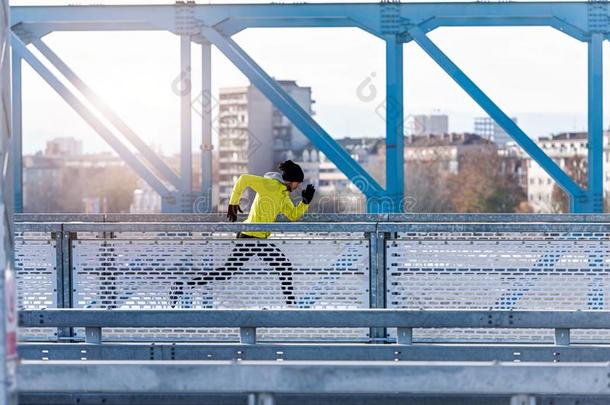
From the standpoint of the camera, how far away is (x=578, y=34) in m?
20.0

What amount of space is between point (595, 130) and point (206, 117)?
18.7ft

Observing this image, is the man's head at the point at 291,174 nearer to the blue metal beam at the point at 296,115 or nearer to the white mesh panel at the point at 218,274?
the white mesh panel at the point at 218,274

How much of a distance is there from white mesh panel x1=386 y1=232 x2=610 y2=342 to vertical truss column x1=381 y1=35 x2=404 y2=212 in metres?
7.45

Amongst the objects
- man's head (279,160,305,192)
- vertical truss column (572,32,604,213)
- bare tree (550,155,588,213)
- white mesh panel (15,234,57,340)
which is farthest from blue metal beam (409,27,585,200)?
bare tree (550,155,588,213)

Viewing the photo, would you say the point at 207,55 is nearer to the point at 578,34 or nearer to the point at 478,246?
the point at 578,34

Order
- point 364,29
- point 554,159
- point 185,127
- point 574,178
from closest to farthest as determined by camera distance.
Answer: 1. point 364,29
2. point 185,127
3. point 574,178
4. point 554,159

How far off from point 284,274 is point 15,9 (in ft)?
32.7

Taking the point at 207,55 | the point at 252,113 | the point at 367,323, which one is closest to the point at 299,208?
the point at 367,323

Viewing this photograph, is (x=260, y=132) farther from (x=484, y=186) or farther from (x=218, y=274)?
(x=218, y=274)

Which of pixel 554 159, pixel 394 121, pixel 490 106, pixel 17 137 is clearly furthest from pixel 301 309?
pixel 554 159

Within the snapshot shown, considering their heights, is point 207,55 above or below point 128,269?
above

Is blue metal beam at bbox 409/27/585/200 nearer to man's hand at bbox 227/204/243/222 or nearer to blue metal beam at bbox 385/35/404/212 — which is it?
blue metal beam at bbox 385/35/404/212

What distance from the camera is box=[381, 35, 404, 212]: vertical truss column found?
65.9 ft

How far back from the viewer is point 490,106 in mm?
19984
